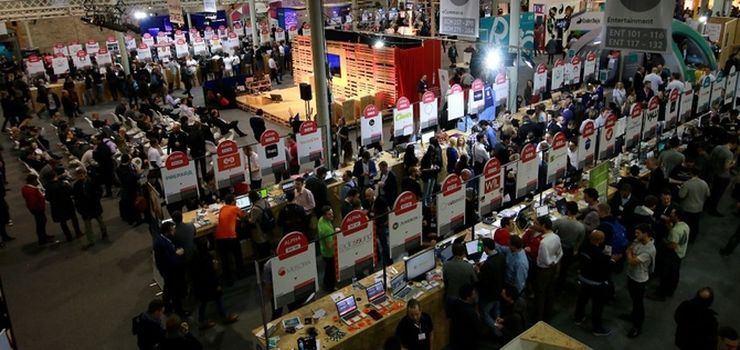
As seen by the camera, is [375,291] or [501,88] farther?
[501,88]

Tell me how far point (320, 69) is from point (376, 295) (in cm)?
607

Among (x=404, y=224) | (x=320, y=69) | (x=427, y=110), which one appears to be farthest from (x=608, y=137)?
(x=320, y=69)

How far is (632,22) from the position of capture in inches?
360

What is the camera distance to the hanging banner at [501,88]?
528 inches

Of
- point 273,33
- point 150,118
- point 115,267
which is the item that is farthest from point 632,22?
point 273,33

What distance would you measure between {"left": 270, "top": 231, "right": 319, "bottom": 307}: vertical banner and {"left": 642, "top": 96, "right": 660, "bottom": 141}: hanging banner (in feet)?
23.6

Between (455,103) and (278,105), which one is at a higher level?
(455,103)

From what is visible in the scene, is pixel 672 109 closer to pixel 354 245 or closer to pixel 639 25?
pixel 639 25

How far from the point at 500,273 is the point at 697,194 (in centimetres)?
397

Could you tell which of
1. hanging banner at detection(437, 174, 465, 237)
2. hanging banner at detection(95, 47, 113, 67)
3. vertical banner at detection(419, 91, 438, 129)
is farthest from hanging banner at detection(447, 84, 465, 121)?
hanging banner at detection(95, 47, 113, 67)

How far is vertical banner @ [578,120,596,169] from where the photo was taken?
30.5 feet

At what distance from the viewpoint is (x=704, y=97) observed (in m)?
12.3

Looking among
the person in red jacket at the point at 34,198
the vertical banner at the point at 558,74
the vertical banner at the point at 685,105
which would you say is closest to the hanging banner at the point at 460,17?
the vertical banner at the point at 558,74

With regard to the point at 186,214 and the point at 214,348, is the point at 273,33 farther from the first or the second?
the point at 214,348
